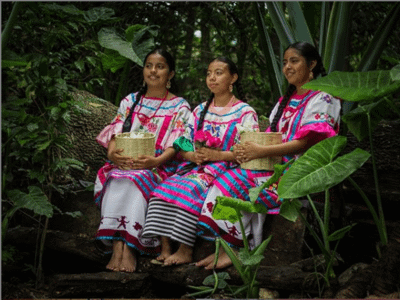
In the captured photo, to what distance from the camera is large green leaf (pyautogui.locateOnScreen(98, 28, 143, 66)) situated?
3799 millimetres

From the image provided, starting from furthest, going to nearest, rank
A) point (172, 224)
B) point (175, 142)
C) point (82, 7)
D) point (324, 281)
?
point (82, 7) < point (175, 142) < point (172, 224) < point (324, 281)

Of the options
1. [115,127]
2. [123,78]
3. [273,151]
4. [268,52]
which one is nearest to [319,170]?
[273,151]

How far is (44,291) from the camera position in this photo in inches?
118

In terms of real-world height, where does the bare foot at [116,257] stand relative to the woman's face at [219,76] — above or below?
below

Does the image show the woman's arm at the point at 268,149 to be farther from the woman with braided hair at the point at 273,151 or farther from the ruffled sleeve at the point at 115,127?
the ruffled sleeve at the point at 115,127

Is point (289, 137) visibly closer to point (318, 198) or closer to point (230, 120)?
point (230, 120)

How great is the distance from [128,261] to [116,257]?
0.23ft

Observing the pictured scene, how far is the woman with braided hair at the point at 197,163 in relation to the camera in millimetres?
2891

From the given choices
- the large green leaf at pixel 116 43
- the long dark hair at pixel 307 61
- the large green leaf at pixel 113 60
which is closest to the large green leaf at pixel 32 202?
the long dark hair at pixel 307 61

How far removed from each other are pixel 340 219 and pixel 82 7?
3.17m

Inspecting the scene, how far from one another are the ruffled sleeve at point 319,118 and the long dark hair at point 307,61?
0.16 meters

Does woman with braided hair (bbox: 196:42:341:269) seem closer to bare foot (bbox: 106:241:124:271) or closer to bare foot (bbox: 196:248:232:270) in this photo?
bare foot (bbox: 196:248:232:270)

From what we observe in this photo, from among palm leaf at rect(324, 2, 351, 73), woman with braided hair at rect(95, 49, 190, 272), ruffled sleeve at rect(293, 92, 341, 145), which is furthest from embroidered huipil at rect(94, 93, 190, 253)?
palm leaf at rect(324, 2, 351, 73)

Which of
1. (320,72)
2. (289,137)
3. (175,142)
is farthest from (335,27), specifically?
(175,142)
